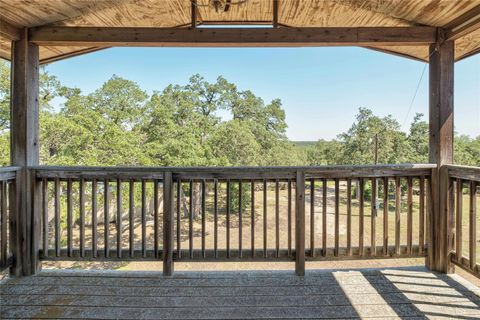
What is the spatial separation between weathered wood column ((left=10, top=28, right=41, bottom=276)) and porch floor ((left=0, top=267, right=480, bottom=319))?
22 cm

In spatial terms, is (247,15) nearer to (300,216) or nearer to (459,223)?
(300,216)

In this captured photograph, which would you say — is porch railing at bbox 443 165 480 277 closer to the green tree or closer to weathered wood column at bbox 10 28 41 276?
weathered wood column at bbox 10 28 41 276

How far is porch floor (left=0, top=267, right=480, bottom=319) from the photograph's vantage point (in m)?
1.93

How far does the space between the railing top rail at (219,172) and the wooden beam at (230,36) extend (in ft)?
3.93

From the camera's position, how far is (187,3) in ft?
8.55

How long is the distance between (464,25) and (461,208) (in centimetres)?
158

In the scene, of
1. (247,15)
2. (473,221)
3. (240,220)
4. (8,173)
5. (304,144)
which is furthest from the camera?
(304,144)

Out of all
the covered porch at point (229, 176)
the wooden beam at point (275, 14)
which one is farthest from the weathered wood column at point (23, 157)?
the wooden beam at point (275, 14)

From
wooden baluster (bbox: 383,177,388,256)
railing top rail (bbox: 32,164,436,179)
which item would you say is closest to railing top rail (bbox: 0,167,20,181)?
railing top rail (bbox: 32,164,436,179)

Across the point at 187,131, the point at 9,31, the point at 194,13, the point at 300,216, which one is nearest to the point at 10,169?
the point at 9,31

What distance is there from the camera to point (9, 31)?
244 cm

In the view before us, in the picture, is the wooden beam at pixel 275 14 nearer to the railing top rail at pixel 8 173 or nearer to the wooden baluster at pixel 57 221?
the wooden baluster at pixel 57 221

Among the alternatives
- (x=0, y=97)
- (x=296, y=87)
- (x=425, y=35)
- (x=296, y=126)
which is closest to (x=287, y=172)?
(x=425, y=35)

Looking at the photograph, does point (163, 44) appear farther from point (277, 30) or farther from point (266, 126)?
point (266, 126)
